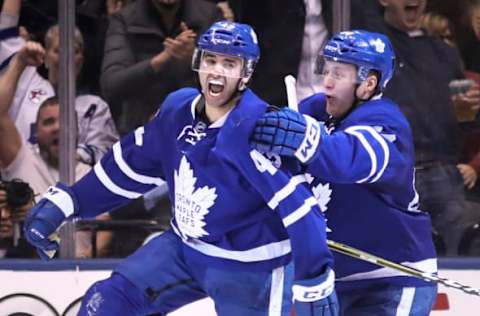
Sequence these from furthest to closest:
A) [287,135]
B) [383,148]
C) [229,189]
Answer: [383,148] → [229,189] → [287,135]

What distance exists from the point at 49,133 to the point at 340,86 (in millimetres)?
1645

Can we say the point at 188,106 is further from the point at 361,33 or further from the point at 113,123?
the point at 113,123

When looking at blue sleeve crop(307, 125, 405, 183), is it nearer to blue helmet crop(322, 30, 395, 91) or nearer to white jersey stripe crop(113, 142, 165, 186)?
blue helmet crop(322, 30, 395, 91)

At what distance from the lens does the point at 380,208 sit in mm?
3969

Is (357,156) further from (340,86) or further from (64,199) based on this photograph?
(64,199)

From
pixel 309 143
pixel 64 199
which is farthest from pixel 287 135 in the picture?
pixel 64 199

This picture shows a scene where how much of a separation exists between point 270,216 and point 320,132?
285mm

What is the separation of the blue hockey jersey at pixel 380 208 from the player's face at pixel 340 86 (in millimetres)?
45

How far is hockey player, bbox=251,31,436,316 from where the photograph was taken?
3.93 metres

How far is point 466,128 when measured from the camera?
Result: 5355 millimetres

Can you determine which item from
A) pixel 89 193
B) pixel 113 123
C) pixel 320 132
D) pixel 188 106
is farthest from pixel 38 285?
pixel 320 132

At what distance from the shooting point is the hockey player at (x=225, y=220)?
363cm

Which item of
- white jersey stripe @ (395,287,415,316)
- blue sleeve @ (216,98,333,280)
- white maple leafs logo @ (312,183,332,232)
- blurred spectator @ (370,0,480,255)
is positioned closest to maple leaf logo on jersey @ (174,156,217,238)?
blue sleeve @ (216,98,333,280)

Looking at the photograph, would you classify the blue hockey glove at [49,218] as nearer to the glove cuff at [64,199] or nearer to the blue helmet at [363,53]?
the glove cuff at [64,199]
